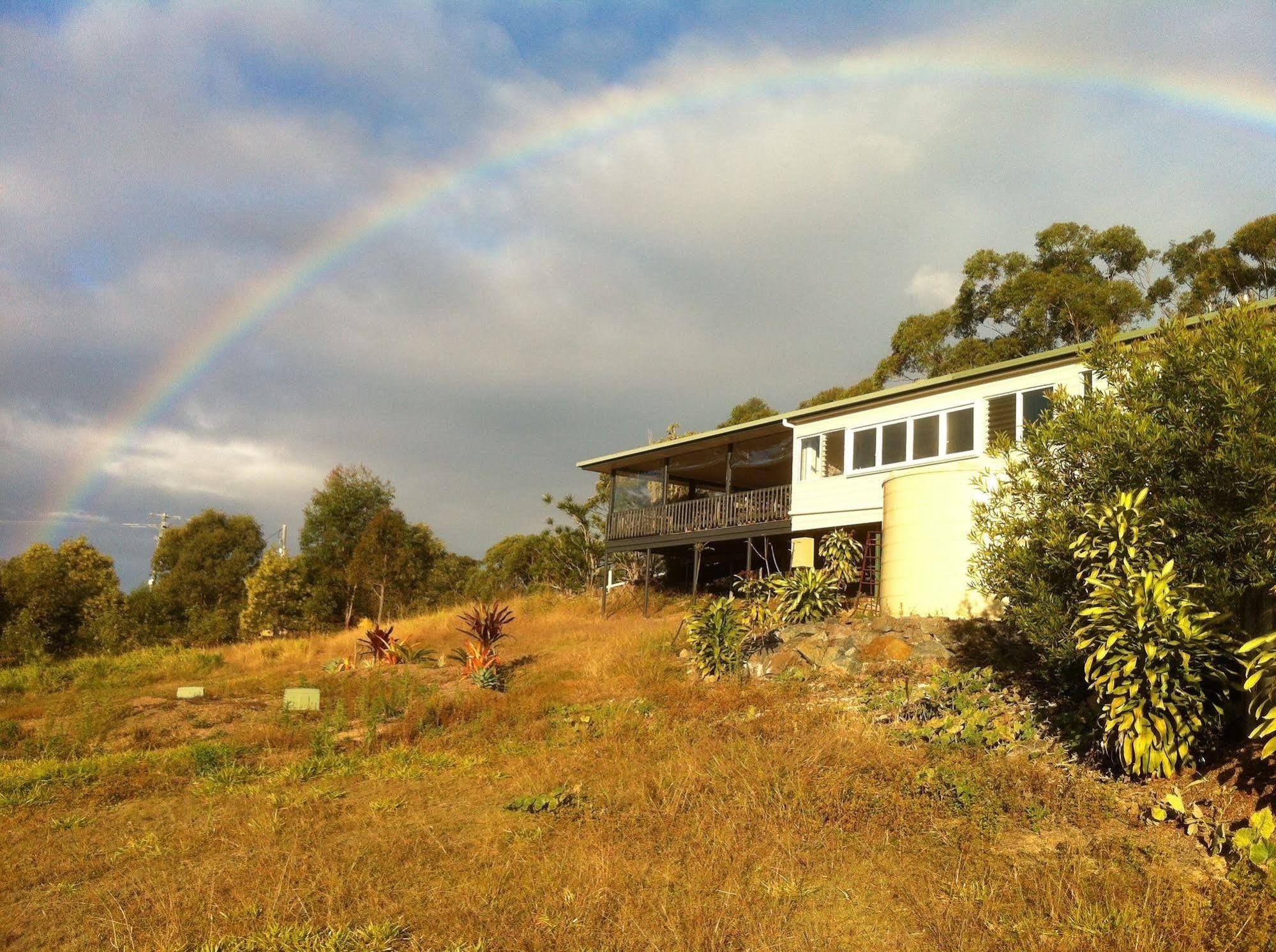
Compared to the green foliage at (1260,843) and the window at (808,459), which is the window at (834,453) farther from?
the green foliage at (1260,843)

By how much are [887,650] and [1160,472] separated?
588cm

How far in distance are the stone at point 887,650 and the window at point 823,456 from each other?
29.5 feet

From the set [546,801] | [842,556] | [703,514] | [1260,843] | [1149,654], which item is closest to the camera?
[1260,843]

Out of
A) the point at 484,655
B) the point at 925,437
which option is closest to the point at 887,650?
the point at 484,655

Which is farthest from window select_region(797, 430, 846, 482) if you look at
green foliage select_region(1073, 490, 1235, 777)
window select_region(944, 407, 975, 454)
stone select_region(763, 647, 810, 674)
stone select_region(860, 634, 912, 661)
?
green foliage select_region(1073, 490, 1235, 777)

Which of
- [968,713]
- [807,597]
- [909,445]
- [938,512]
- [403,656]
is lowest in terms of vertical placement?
[403,656]

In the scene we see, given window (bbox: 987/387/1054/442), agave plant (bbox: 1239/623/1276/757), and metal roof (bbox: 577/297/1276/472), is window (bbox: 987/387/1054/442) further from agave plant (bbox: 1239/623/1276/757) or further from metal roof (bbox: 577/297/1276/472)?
agave plant (bbox: 1239/623/1276/757)

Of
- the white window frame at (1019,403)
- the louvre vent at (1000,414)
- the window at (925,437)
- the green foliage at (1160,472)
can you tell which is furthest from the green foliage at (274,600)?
the green foliage at (1160,472)

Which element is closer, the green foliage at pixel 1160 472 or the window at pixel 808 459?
the green foliage at pixel 1160 472

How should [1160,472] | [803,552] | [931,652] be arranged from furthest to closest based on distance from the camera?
[803,552]
[931,652]
[1160,472]

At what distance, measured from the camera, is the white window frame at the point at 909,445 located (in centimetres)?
1856

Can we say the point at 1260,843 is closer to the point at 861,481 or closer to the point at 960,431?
the point at 960,431

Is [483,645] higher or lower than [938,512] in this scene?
lower

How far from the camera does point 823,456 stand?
2217cm
